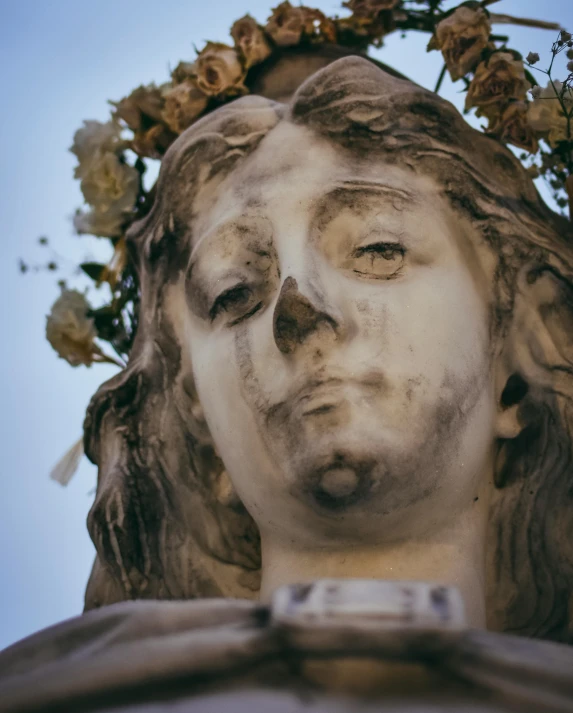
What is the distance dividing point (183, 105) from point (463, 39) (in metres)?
1.02

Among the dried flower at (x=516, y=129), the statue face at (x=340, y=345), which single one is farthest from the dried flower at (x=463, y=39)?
the statue face at (x=340, y=345)

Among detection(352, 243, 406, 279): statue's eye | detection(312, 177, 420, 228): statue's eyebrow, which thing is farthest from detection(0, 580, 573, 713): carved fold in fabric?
detection(312, 177, 420, 228): statue's eyebrow

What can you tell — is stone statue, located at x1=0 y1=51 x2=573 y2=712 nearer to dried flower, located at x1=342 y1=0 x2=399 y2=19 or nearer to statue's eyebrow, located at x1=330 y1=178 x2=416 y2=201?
statue's eyebrow, located at x1=330 y1=178 x2=416 y2=201

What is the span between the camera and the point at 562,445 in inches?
158

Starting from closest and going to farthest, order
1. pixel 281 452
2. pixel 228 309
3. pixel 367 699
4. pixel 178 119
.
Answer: pixel 367 699 < pixel 281 452 < pixel 228 309 < pixel 178 119

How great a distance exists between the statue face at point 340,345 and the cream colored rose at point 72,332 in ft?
2.56

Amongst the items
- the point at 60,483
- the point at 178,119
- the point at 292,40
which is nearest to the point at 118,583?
the point at 60,483

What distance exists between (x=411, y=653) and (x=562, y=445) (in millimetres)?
1523

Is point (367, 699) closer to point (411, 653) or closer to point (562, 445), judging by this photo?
point (411, 653)

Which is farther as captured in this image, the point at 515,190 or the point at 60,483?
the point at 60,483

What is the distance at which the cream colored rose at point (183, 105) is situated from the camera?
4809 mm

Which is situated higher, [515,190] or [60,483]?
[515,190]

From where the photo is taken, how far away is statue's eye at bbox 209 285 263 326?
3.92 m

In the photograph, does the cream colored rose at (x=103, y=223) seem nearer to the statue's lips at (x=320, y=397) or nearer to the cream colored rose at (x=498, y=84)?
the cream colored rose at (x=498, y=84)
